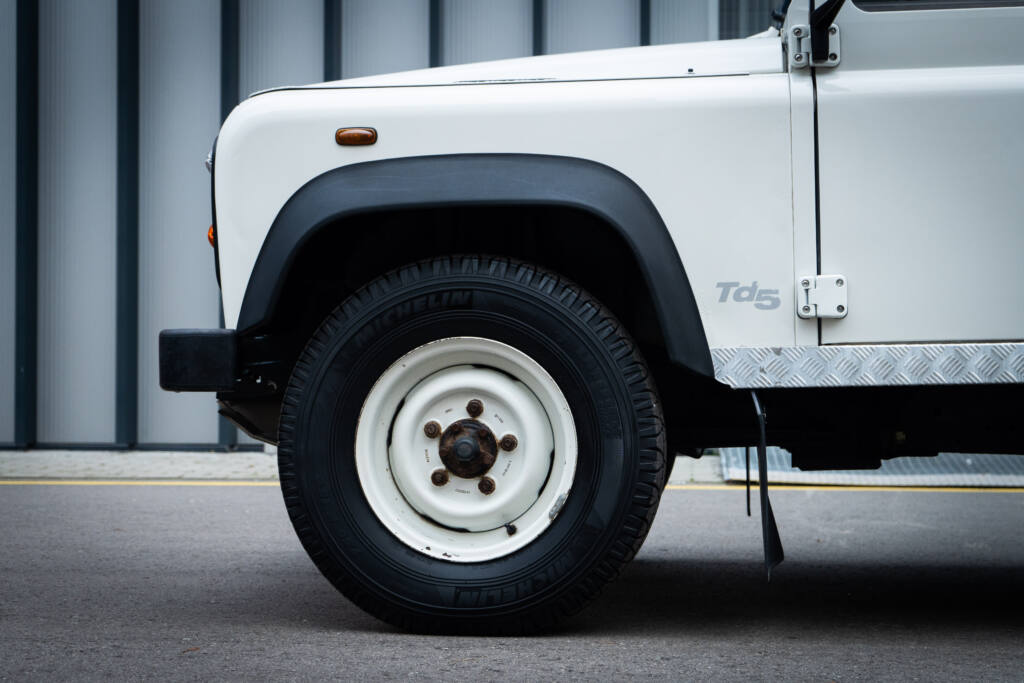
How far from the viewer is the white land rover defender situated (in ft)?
10.5

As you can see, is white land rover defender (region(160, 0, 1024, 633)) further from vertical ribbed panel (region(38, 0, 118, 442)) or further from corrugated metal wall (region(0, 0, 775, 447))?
vertical ribbed panel (region(38, 0, 118, 442))

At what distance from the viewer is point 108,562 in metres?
4.84

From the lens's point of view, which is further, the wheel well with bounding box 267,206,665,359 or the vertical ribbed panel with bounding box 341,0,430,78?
the vertical ribbed panel with bounding box 341,0,430,78

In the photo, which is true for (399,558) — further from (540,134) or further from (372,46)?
(372,46)

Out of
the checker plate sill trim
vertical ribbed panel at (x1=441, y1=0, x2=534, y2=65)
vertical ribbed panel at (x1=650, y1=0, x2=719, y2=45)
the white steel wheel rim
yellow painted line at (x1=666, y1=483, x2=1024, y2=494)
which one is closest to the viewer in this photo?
the checker plate sill trim

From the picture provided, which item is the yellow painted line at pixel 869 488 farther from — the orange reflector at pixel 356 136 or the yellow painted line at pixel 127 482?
the orange reflector at pixel 356 136

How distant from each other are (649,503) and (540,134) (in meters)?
1.07

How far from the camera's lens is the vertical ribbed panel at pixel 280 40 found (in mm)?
10664

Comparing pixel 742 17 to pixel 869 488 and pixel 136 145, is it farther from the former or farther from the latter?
pixel 136 145

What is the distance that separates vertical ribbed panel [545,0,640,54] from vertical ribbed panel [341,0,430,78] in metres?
1.18

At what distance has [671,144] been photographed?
3.26 metres

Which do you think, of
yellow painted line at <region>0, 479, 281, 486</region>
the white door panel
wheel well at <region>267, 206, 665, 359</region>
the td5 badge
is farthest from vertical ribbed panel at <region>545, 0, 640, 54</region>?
the td5 badge

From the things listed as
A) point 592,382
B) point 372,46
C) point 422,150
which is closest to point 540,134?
point 422,150

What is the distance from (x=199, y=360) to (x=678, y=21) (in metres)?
7.96
